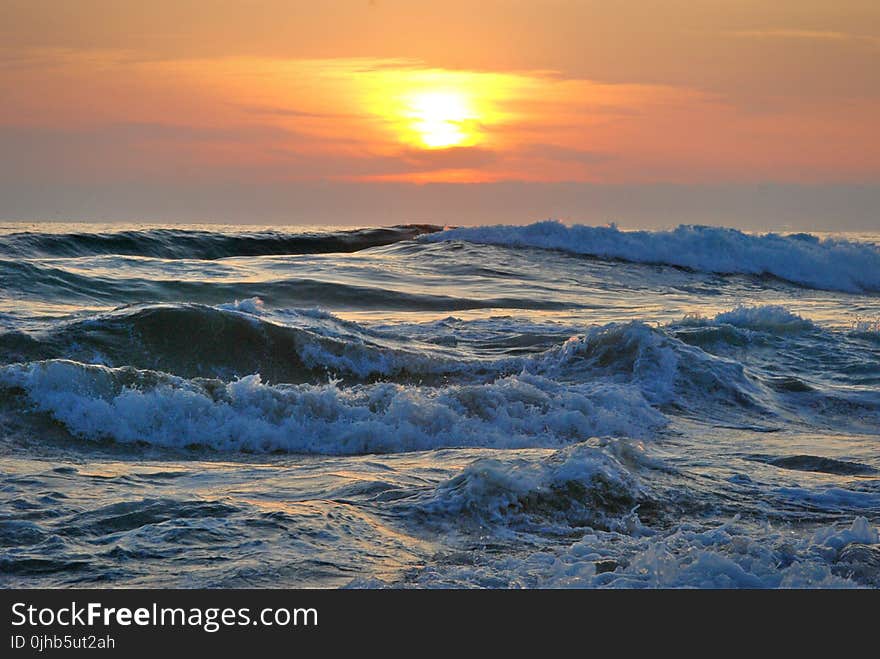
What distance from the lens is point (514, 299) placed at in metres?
19.9

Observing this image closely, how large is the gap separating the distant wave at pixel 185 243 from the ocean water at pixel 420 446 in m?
7.69

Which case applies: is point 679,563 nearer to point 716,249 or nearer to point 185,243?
point 185,243

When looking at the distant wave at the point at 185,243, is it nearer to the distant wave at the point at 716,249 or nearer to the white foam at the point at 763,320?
the distant wave at the point at 716,249

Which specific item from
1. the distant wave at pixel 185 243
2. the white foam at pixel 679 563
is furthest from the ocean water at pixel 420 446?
the distant wave at pixel 185 243

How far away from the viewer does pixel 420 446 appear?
7824 millimetres

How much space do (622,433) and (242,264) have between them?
16.6 m

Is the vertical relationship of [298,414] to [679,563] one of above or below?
above

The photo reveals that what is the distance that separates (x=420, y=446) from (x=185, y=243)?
23212 millimetres

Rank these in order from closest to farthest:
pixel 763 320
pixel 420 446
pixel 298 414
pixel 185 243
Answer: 1. pixel 420 446
2. pixel 298 414
3. pixel 763 320
4. pixel 185 243

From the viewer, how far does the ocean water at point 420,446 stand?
4.60 metres

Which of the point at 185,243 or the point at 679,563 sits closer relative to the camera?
the point at 679,563

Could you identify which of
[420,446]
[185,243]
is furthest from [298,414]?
[185,243]

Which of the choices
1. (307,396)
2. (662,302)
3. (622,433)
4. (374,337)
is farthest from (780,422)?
(662,302)
